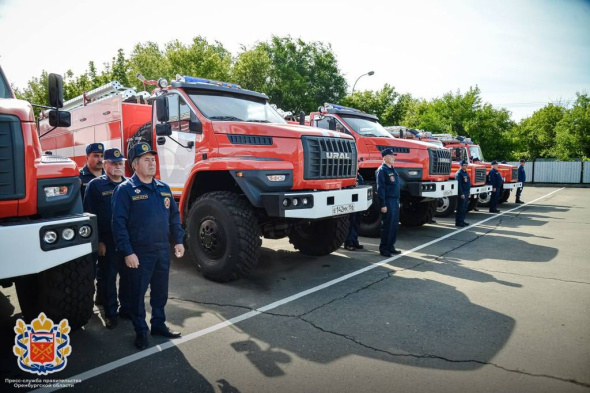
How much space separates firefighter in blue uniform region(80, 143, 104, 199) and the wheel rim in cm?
145

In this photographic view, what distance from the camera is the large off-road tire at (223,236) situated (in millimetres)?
4840

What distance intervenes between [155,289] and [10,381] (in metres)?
1.19

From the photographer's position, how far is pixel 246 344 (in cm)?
343

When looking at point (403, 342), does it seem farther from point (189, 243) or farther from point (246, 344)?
point (189, 243)

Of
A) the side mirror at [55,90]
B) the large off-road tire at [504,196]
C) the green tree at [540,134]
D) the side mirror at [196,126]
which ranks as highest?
the green tree at [540,134]

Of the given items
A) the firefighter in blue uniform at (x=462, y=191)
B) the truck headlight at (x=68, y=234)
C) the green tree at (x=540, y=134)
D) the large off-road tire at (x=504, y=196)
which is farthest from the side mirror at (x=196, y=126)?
the green tree at (x=540, y=134)

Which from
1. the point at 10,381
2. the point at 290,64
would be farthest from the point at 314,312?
the point at 290,64

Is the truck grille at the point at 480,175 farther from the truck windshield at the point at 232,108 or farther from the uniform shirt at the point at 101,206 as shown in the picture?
the uniform shirt at the point at 101,206

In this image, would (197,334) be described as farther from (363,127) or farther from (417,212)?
(417,212)

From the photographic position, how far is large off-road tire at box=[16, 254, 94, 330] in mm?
3342

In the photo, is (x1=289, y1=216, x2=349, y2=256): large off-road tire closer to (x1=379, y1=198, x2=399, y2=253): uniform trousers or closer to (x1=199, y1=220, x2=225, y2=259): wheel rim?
(x1=379, y1=198, x2=399, y2=253): uniform trousers

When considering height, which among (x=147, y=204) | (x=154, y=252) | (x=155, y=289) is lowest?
(x=155, y=289)

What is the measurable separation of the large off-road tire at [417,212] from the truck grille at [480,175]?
3.73m

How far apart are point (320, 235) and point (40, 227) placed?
4326 mm
